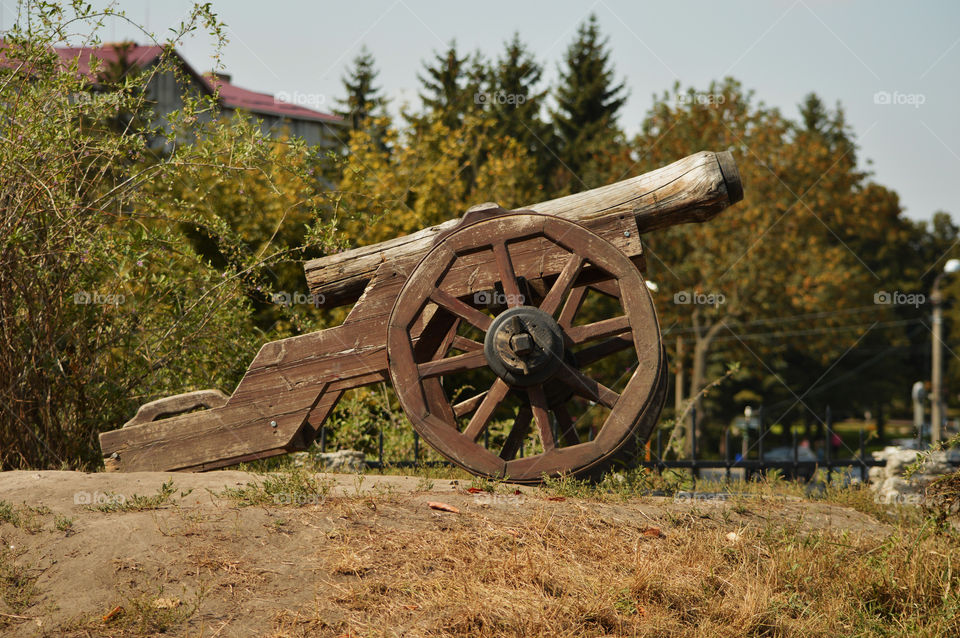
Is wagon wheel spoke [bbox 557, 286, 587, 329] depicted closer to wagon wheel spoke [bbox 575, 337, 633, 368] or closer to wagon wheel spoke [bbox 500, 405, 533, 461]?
wagon wheel spoke [bbox 575, 337, 633, 368]

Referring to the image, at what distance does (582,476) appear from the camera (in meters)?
5.12

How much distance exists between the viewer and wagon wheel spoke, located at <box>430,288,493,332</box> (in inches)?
206

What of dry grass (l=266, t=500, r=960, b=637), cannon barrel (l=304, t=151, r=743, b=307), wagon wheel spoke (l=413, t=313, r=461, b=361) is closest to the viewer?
dry grass (l=266, t=500, r=960, b=637)

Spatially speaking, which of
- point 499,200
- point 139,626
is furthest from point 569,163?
point 139,626

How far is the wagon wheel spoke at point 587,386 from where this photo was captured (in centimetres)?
507

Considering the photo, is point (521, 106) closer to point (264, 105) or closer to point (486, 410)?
point (264, 105)

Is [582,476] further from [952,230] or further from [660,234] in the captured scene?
[952,230]

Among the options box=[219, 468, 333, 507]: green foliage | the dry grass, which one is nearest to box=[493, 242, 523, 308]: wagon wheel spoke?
the dry grass

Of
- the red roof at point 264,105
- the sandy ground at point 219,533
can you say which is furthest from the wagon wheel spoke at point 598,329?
the red roof at point 264,105

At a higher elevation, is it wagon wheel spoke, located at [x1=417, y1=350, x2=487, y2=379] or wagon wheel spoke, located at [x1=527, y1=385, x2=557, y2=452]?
wagon wheel spoke, located at [x1=417, y1=350, x2=487, y2=379]

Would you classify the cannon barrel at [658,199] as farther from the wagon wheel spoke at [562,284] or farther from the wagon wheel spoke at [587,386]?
the wagon wheel spoke at [587,386]

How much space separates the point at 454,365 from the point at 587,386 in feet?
2.63

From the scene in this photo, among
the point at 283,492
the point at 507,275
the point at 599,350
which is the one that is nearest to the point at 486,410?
the point at 507,275

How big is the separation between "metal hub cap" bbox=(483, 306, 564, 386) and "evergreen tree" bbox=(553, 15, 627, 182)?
25.6 m
